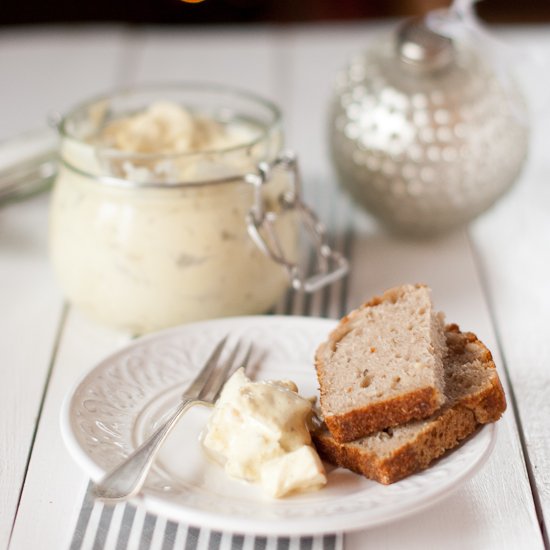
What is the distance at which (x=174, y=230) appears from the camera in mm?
1371

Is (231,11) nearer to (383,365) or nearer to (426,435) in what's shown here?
(383,365)

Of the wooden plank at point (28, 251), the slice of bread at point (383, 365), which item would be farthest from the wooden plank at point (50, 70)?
the slice of bread at point (383, 365)

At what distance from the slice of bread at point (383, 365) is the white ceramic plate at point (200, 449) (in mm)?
64

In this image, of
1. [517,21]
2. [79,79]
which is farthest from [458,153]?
[517,21]

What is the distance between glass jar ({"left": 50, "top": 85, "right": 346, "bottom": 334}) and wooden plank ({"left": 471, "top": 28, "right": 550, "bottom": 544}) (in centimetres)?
33

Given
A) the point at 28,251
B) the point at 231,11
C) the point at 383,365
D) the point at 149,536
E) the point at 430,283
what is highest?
the point at 383,365

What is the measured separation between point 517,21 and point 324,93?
1.65 m

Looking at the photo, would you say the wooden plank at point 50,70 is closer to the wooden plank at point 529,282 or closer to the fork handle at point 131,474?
the wooden plank at point 529,282

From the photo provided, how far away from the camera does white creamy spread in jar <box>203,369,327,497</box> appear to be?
0.99m

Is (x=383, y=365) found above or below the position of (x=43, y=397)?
above

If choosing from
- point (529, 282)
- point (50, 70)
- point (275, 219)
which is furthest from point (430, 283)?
point (50, 70)

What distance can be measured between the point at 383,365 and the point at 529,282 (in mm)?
640

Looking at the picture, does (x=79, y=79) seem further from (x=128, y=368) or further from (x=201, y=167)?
(x=128, y=368)

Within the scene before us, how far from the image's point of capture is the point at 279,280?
1.48 metres
